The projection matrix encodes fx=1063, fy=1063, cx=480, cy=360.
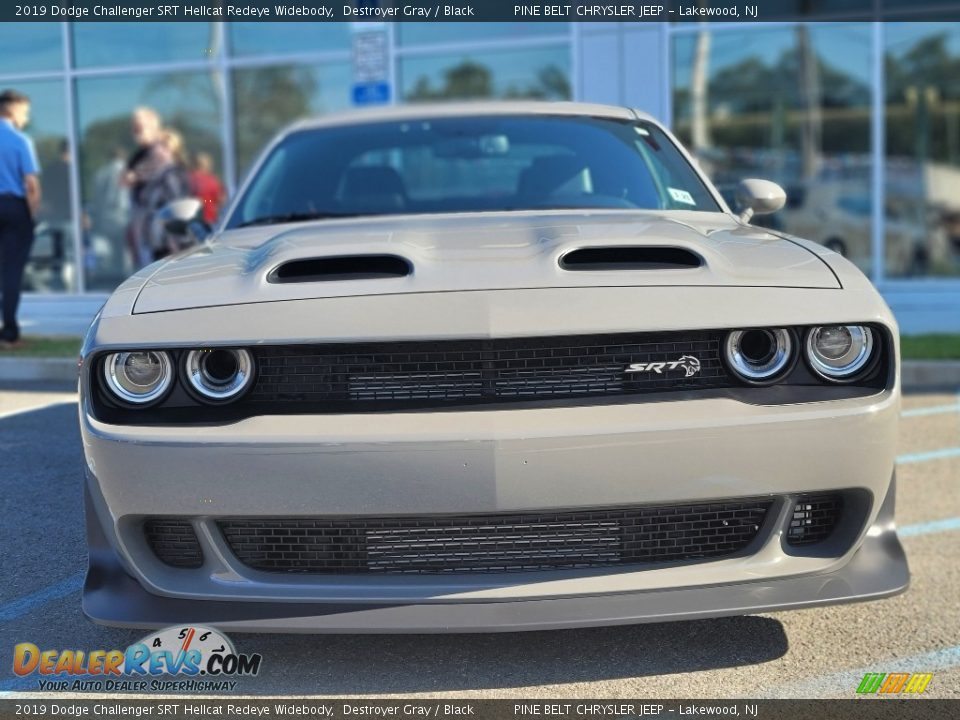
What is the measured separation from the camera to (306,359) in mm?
2428

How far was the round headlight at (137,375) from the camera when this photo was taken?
246 centimetres

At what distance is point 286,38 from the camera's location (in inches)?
500

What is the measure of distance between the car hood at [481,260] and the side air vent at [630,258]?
2 cm

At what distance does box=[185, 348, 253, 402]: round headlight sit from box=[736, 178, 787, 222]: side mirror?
205cm

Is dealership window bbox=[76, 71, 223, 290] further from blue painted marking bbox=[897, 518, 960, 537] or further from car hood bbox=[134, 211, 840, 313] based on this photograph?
blue painted marking bbox=[897, 518, 960, 537]

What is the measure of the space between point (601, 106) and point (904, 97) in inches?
313

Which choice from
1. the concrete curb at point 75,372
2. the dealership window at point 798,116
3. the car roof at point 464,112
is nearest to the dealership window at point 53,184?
the concrete curb at point 75,372

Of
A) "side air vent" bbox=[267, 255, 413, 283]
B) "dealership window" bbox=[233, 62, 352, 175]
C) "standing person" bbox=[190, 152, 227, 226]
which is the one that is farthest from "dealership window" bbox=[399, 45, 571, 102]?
"side air vent" bbox=[267, 255, 413, 283]

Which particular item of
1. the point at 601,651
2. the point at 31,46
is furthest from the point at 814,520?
the point at 31,46

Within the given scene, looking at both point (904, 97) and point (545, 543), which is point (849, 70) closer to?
point (904, 97)

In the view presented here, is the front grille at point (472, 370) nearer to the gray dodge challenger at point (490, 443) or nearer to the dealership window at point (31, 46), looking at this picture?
the gray dodge challenger at point (490, 443)

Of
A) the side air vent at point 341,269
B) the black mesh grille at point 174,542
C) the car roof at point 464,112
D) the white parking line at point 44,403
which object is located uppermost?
the car roof at point 464,112

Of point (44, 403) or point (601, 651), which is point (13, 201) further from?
point (601, 651)

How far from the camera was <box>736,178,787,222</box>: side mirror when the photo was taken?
12.5 ft
